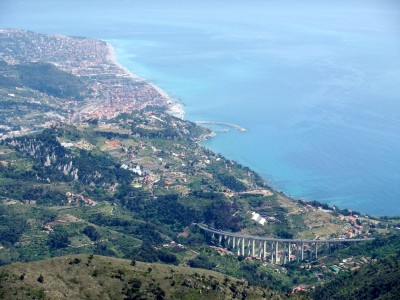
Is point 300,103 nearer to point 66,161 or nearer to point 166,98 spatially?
point 166,98

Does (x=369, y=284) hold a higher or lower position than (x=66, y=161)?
higher

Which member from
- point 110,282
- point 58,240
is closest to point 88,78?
point 58,240

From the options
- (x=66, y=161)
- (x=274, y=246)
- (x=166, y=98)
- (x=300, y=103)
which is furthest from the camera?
(x=300, y=103)

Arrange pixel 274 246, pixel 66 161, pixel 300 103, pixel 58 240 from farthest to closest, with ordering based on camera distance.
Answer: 1. pixel 300 103
2. pixel 66 161
3. pixel 274 246
4. pixel 58 240

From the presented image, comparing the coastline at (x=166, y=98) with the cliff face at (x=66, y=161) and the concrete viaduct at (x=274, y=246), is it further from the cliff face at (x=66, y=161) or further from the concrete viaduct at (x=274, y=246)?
the concrete viaduct at (x=274, y=246)

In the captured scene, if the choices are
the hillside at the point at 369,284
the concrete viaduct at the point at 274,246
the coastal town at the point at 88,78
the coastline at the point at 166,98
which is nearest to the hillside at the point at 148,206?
the concrete viaduct at the point at 274,246

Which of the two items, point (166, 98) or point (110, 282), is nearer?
point (110, 282)

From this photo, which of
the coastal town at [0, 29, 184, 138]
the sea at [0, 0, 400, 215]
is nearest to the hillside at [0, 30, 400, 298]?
the coastal town at [0, 29, 184, 138]

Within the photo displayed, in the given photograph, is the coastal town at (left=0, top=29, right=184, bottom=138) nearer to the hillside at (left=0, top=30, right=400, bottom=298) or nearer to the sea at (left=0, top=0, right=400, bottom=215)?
the hillside at (left=0, top=30, right=400, bottom=298)
